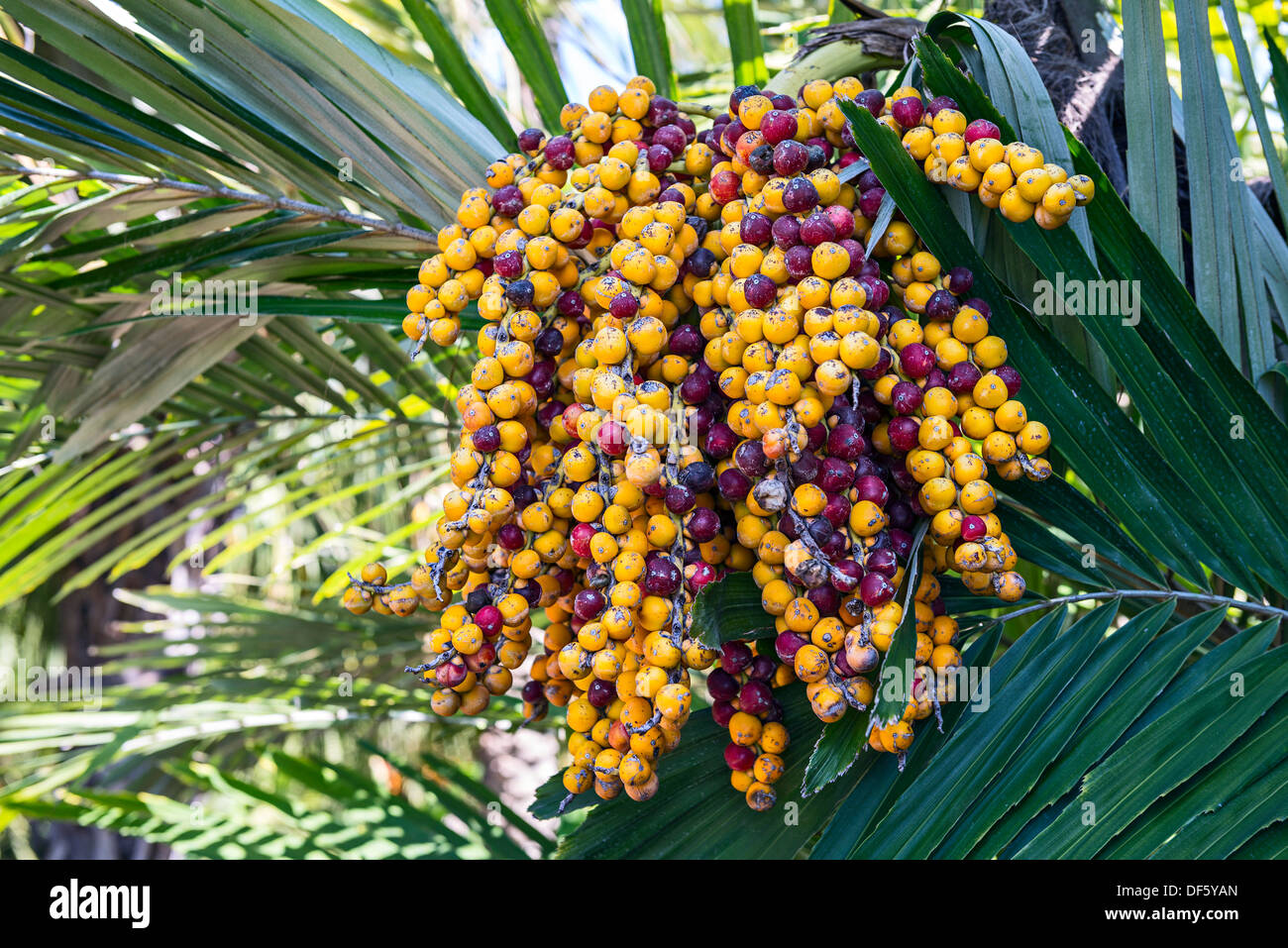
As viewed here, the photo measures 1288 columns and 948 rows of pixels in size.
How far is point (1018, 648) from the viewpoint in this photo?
87 cm

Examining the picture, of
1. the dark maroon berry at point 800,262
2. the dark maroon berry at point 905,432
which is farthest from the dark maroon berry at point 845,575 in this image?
the dark maroon berry at point 800,262

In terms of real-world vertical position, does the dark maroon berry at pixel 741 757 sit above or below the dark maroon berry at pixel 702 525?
below

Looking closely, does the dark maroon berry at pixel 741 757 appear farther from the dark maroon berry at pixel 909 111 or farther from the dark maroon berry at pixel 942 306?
the dark maroon berry at pixel 909 111

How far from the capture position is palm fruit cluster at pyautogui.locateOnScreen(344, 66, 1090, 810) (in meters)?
0.69

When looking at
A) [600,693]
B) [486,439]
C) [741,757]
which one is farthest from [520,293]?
[741,757]

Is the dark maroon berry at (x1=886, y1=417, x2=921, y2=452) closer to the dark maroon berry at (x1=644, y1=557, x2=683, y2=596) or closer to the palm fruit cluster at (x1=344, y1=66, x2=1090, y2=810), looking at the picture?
Answer: the palm fruit cluster at (x1=344, y1=66, x2=1090, y2=810)

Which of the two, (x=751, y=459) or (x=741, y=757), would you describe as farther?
(x=741, y=757)

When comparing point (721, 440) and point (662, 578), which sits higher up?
point (721, 440)

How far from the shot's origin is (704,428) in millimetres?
764

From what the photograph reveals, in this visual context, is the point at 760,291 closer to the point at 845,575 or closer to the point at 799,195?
the point at 799,195

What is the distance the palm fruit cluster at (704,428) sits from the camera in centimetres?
69

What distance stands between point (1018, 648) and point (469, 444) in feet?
1.76

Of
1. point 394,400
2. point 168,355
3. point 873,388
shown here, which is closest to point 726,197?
point 873,388

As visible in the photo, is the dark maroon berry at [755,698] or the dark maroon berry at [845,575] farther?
the dark maroon berry at [755,698]
